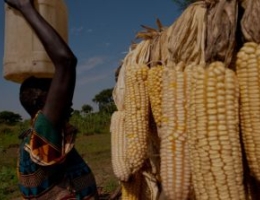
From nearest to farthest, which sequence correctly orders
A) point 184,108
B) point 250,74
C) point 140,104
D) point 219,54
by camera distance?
point 250,74, point 219,54, point 184,108, point 140,104

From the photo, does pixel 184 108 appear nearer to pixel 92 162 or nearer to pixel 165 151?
pixel 165 151

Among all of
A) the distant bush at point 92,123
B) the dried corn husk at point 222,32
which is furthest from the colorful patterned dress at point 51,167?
the distant bush at point 92,123

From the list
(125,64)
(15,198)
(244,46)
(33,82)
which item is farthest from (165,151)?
(15,198)

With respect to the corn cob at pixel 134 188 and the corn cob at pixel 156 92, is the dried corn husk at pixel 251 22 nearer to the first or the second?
the corn cob at pixel 156 92

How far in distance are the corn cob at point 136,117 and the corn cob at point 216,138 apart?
80 cm

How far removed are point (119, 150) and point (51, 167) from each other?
2.63 ft

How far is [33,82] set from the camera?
214 centimetres

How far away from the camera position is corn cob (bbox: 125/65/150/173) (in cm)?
242

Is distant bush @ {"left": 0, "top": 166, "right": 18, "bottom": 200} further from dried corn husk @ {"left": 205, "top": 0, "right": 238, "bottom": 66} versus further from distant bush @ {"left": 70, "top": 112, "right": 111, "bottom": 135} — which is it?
distant bush @ {"left": 70, "top": 112, "right": 111, "bottom": 135}

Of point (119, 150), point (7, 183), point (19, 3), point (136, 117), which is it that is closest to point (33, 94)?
point (19, 3)

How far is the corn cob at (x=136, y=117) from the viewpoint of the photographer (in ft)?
7.93

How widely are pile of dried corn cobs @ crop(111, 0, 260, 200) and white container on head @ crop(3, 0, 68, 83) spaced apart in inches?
26.0

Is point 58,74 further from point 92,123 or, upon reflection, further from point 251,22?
point 92,123

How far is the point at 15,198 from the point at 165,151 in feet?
25.5
